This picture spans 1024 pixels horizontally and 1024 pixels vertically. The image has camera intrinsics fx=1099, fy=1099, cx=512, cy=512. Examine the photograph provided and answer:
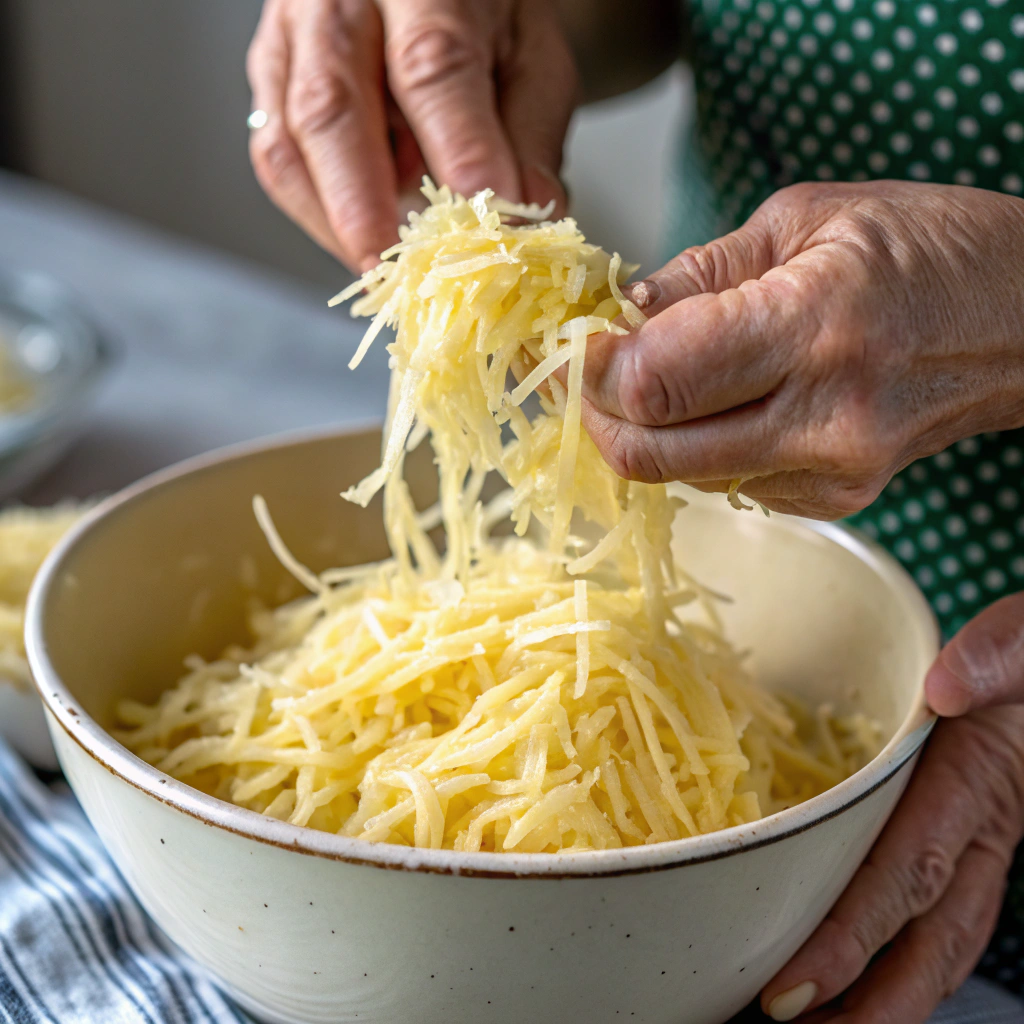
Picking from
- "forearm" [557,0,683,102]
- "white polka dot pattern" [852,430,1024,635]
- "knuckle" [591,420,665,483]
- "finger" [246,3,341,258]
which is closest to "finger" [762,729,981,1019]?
"white polka dot pattern" [852,430,1024,635]

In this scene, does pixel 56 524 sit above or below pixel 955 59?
below

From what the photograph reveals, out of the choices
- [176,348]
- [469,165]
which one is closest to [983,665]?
[469,165]

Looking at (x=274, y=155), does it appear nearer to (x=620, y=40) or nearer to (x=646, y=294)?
(x=646, y=294)

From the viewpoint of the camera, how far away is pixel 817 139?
1.06 meters

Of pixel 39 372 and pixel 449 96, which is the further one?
pixel 39 372

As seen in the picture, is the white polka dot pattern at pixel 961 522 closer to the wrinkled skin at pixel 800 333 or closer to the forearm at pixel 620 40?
the wrinkled skin at pixel 800 333

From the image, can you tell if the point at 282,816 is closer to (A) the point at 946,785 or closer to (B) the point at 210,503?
(B) the point at 210,503

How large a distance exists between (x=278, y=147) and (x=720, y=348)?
540mm

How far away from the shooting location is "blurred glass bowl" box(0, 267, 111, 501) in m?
1.36

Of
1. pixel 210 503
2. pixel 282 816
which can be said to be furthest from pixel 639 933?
pixel 210 503

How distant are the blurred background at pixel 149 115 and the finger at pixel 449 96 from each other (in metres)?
2.52

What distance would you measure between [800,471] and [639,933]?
251 millimetres

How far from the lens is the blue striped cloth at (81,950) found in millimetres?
692

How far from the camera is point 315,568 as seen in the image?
1018 millimetres
